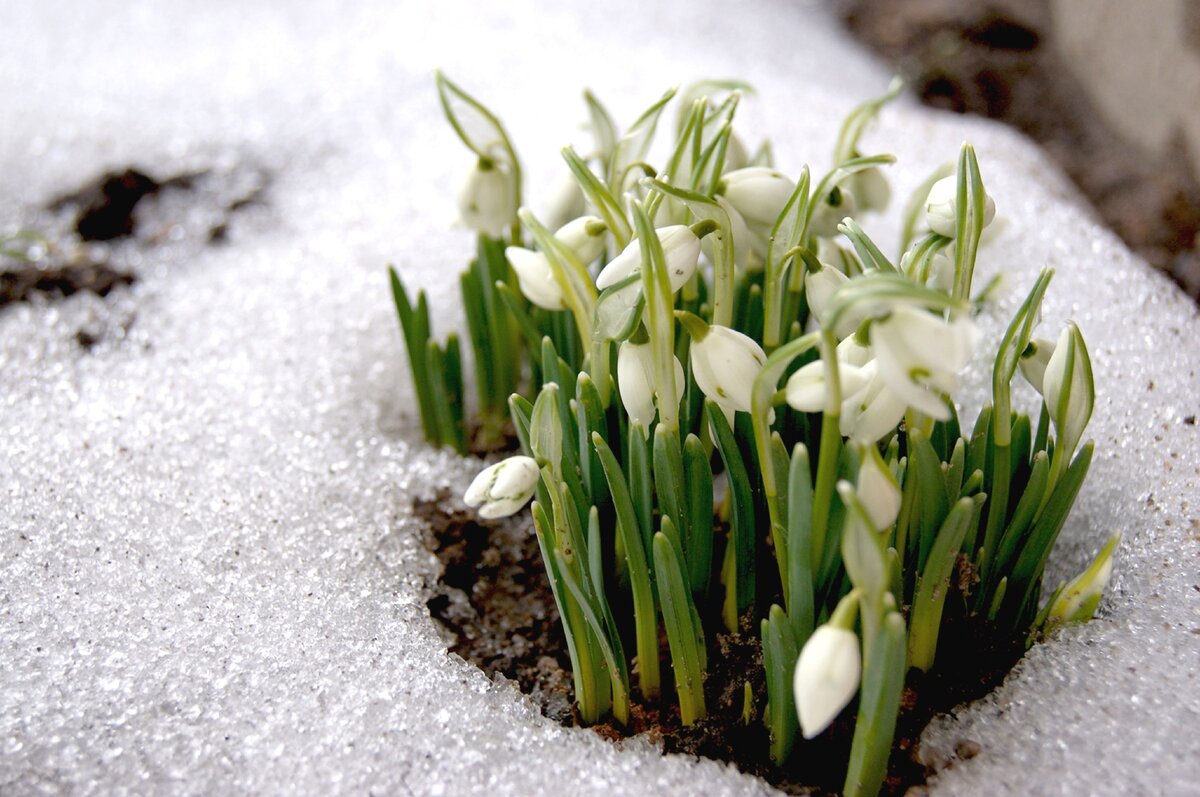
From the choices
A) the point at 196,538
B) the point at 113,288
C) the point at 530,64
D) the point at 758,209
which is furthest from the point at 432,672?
the point at 530,64

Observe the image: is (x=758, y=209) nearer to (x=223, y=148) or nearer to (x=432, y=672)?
(x=432, y=672)

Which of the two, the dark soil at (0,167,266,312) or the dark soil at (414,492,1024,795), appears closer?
the dark soil at (414,492,1024,795)

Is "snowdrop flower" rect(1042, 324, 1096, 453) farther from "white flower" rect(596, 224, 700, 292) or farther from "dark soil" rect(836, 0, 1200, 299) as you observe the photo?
"dark soil" rect(836, 0, 1200, 299)

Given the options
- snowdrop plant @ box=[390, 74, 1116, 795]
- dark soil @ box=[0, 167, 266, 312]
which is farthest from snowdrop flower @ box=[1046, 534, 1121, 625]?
dark soil @ box=[0, 167, 266, 312]

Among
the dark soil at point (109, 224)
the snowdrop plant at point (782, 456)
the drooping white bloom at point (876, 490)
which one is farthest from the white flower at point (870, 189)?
the dark soil at point (109, 224)

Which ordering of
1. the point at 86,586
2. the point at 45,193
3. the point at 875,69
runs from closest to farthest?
1. the point at 86,586
2. the point at 45,193
3. the point at 875,69

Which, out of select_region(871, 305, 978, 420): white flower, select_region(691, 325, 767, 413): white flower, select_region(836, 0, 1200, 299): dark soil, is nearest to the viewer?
select_region(871, 305, 978, 420): white flower
